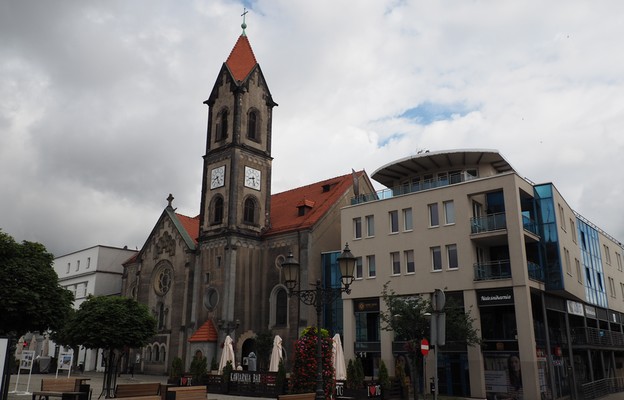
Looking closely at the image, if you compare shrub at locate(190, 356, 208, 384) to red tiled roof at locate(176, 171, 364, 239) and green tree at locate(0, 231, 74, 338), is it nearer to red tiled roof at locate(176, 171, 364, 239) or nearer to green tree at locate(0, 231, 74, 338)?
green tree at locate(0, 231, 74, 338)

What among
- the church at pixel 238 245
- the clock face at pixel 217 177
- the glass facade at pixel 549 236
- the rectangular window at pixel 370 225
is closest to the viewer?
the glass facade at pixel 549 236

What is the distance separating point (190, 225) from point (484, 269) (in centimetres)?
3190

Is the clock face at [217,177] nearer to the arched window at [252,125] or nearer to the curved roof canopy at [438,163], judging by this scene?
the arched window at [252,125]

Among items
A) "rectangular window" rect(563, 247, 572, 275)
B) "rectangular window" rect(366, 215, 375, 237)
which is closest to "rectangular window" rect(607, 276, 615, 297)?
"rectangular window" rect(563, 247, 572, 275)

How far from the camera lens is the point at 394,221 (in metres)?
39.0

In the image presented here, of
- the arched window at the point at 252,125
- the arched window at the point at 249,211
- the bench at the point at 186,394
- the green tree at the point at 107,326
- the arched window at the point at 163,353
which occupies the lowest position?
A: the bench at the point at 186,394

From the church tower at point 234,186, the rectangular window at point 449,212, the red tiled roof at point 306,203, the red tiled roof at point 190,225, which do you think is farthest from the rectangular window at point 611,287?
the red tiled roof at point 190,225

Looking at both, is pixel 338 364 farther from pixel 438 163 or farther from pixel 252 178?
pixel 252 178

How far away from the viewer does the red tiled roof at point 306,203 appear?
46.7 metres

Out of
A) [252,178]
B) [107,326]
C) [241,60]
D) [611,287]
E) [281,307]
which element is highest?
[241,60]

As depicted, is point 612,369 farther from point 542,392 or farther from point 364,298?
point 364,298

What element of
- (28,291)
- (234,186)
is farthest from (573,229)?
(28,291)

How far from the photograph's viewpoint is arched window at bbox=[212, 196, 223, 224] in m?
48.5

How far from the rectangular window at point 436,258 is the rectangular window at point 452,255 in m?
0.54
